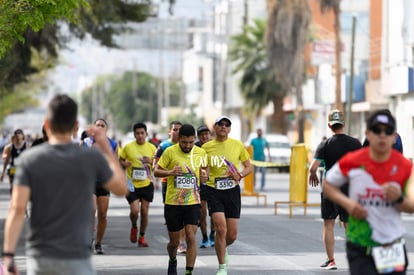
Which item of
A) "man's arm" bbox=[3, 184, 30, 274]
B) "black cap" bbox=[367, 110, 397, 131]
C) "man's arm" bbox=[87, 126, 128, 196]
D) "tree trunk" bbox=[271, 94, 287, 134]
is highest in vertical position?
"black cap" bbox=[367, 110, 397, 131]

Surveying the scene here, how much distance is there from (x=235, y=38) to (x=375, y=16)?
11691 mm

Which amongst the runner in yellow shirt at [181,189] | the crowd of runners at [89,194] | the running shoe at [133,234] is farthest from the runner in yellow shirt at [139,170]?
the crowd of runners at [89,194]

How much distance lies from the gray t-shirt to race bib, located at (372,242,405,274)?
6.11 feet

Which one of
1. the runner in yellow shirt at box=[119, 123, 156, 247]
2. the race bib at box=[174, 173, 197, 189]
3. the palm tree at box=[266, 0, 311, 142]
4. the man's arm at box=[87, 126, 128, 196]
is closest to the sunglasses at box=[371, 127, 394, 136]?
the man's arm at box=[87, 126, 128, 196]

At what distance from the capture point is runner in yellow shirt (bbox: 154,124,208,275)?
13172mm

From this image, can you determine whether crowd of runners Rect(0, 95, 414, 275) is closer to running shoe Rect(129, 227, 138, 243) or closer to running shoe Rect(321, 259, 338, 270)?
running shoe Rect(321, 259, 338, 270)

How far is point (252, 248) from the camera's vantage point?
17.7 meters

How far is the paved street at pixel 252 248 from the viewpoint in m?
14.9

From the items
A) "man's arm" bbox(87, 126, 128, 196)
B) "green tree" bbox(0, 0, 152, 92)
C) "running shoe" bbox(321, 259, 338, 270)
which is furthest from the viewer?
"green tree" bbox(0, 0, 152, 92)

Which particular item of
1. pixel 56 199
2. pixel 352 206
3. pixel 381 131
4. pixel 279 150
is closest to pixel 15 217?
pixel 56 199

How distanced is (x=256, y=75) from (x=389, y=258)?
205 ft

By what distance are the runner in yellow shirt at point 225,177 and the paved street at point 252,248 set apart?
946mm

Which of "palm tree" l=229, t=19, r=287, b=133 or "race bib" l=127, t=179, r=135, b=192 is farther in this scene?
"palm tree" l=229, t=19, r=287, b=133

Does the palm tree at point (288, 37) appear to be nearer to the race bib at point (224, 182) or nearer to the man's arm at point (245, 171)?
the man's arm at point (245, 171)
